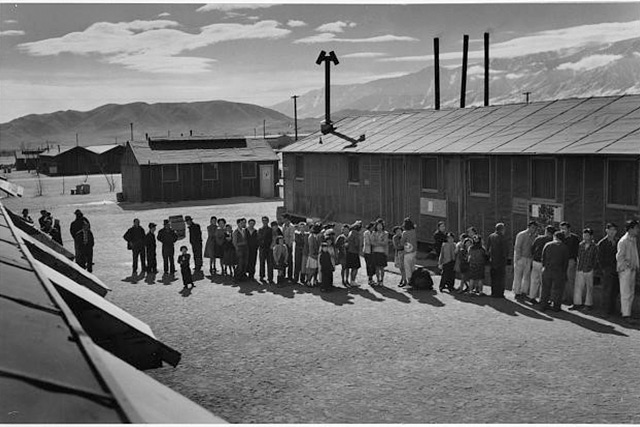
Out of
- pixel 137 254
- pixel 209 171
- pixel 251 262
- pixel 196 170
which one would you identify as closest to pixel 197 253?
pixel 137 254

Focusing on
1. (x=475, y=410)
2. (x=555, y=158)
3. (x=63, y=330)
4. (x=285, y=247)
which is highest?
(x=555, y=158)

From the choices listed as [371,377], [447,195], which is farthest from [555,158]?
[371,377]

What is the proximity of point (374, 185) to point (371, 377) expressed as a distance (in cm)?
1538

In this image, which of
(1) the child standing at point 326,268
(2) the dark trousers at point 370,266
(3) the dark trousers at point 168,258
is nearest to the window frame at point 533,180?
(2) the dark trousers at point 370,266

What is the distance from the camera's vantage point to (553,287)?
1423 cm

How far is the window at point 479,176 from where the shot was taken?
20094mm

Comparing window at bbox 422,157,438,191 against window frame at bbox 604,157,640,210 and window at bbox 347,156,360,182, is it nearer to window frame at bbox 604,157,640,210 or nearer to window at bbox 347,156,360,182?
window at bbox 347,156,360,182

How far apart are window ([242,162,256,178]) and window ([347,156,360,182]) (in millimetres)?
17902

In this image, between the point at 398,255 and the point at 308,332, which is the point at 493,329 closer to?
the point at 308,332

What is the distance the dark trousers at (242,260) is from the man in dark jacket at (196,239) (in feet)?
4.80

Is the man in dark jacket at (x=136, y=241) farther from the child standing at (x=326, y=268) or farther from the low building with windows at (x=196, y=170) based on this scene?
the low building with windows at (x=196, y=170)

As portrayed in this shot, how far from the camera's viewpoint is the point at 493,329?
1277cm

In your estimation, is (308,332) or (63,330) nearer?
(63,330)

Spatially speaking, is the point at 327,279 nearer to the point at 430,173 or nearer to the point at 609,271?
the point at 609,271
